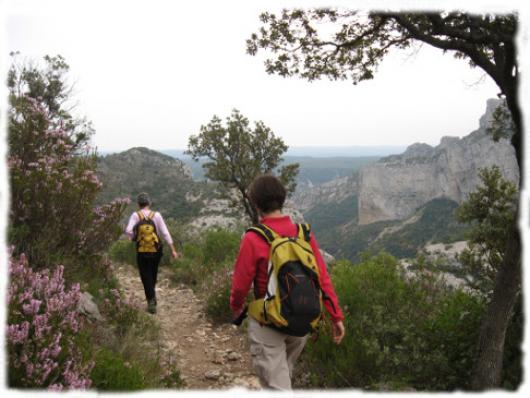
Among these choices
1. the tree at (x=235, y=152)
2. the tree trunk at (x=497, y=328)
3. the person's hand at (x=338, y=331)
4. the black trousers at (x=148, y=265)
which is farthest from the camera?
the tree at (x=235, y=152)

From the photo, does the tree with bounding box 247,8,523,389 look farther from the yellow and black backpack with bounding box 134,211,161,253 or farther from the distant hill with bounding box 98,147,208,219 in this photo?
the distant hill with bounding box 98,147,208,219

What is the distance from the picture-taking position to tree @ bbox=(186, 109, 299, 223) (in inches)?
935

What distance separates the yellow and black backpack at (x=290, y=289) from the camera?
2750mm

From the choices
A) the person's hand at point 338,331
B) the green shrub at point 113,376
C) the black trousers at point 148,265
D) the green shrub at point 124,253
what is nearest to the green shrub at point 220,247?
the green shrub at point 124,253

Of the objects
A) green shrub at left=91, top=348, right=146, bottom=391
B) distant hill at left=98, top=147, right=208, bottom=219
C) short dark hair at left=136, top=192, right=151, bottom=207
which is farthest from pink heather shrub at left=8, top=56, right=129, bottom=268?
distant hill at left=98, top=147, right=208, bottom=219

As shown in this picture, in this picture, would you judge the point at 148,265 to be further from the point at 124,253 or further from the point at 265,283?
the point at 124,253

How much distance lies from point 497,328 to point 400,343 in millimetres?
1009

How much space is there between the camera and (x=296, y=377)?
15.9 feet

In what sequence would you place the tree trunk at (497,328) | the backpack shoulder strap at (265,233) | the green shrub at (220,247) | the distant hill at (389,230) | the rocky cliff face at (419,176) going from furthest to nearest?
1. the rocky cliff face at (419,176)
2. the distant hill at (389,230)
3. the green shrub at (220,247)
4. the tree trunk at (497,328)
5. the backpack shoulder strap at (265,233)

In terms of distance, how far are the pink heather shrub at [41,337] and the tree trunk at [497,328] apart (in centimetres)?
373

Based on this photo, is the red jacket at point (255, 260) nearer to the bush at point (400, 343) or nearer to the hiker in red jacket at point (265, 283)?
the hiker in red jacket at point (265, 283)

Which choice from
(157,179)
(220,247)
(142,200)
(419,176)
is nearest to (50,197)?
(142,200)

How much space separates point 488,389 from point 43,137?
5.87 m

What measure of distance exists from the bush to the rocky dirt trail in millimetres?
1111
